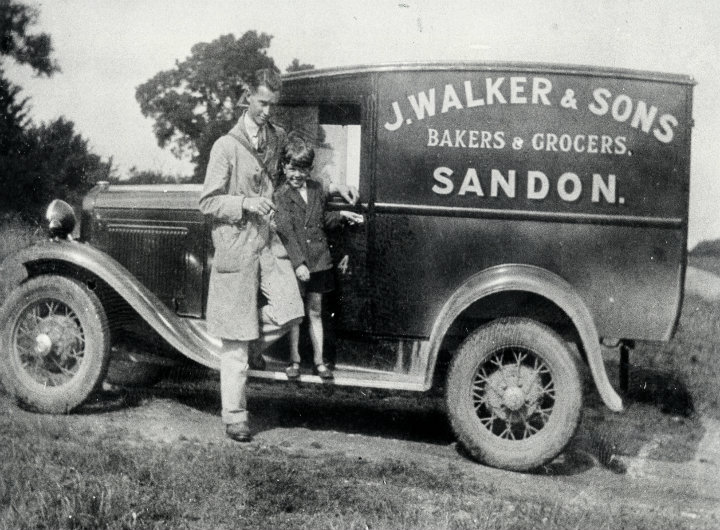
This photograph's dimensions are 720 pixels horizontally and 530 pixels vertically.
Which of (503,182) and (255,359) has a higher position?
(503,182)

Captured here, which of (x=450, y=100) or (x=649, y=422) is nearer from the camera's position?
(x=450, y=100)

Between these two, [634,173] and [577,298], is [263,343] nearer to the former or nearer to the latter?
[577,298]

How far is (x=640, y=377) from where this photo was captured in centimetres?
673

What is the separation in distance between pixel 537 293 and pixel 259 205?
1.65 m

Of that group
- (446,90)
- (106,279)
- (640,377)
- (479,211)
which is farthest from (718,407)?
(106,279)

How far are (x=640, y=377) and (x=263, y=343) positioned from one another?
3575 millimetres

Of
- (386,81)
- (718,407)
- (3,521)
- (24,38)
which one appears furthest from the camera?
(24,38)

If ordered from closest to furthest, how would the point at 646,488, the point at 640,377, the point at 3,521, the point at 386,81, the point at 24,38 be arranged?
the point at 3,521 → the point at 646,488 → the point at 386,81 → the point at 640,377 → the point at 24,38

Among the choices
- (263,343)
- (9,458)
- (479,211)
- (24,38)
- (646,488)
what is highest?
(24,38)

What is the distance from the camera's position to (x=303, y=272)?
462 centimetres

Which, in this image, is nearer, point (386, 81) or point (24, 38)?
point (386, 81)

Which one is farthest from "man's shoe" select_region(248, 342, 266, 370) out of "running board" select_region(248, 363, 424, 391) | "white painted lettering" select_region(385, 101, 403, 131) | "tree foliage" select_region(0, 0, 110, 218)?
"tree foliage" select_region(0, 0, 110, 218)

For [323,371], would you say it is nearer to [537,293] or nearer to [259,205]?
[259,205]

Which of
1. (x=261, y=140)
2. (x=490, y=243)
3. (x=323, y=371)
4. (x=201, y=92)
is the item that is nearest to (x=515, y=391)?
(x=490, y=243)
